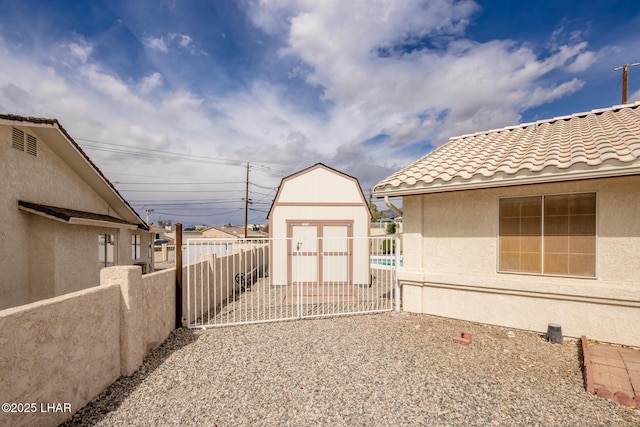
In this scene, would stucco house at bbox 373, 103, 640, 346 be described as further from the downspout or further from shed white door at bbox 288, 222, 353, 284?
shed white door at bbox 288, 222, 353, 284

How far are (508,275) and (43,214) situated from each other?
10.6 meters

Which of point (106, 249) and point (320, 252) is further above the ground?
point (106, 249)

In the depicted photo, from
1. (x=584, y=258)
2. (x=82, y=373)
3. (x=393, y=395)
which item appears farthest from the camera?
(x=584, y=258)

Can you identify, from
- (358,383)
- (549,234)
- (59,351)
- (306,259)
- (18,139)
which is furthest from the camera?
(306,259)

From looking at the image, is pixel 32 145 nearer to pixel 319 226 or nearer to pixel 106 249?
pixel 106 249

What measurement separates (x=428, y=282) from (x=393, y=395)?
354 cm

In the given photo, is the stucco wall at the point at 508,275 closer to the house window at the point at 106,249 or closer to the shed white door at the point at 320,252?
the shed white door at the point at 320,252

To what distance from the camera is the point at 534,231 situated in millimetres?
5863

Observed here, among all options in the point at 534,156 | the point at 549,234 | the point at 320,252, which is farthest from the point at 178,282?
the point at 534,156

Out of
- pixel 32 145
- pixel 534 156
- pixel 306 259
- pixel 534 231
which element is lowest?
pixel 306 259

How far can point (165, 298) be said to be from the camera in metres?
5.93

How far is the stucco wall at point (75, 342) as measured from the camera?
2752mm

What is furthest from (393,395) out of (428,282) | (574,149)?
(574,149)

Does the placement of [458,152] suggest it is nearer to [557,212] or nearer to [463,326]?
[557,212]
